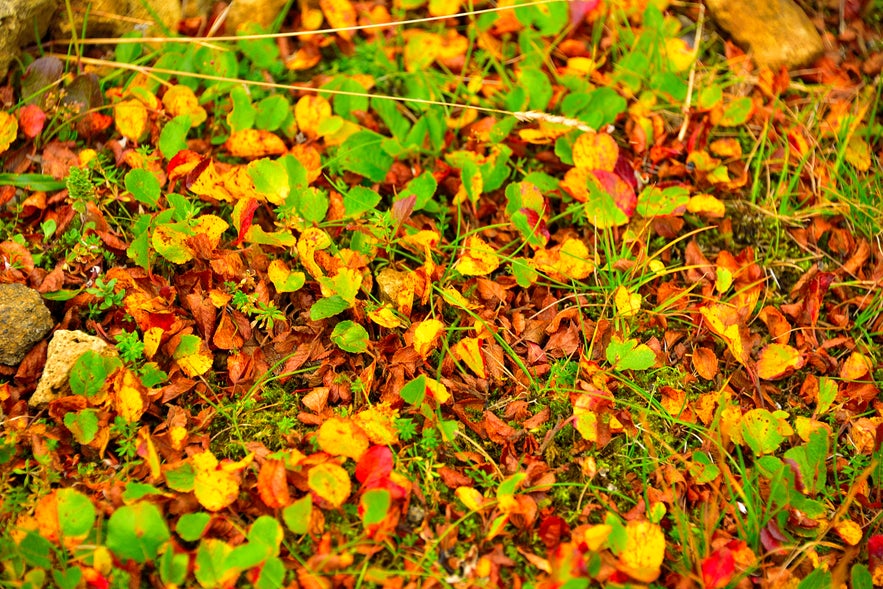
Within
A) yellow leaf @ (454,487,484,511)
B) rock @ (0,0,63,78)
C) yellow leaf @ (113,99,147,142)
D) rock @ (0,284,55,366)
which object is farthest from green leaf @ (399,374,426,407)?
rock @ (0,0,63,78)

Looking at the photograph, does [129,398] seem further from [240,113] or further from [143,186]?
[240,113]

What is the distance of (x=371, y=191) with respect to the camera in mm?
2242

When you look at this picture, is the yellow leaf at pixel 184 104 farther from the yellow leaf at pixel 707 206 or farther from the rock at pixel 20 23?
the yellow leaf at pixel 707 206

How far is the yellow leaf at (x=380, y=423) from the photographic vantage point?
72.7 inches

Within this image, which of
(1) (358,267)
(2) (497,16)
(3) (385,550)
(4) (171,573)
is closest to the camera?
(4) (171,573)

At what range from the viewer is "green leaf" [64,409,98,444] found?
1793 mm

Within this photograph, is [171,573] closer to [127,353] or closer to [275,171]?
[127,353]

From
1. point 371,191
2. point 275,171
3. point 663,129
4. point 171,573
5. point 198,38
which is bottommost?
point 171,573

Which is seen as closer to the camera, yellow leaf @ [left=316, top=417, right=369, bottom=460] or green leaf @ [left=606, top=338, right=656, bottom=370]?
yellow leaf @ [left=316, top=417, right=369, bottom=460]

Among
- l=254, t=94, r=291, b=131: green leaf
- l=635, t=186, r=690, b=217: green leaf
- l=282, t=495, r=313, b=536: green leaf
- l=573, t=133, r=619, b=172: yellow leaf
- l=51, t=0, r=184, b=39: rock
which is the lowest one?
l=282, t=495, r=313, b=536: green leaf

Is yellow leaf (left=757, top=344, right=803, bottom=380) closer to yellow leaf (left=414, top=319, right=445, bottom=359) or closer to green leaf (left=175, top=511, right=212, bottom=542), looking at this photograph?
yellow leaf (left=414, top=319, right=445, bottom=359)

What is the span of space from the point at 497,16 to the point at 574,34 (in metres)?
0.33

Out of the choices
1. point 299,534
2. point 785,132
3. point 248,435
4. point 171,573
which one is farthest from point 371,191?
point 785,132

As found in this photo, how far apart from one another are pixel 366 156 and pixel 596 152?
0.78 meters
